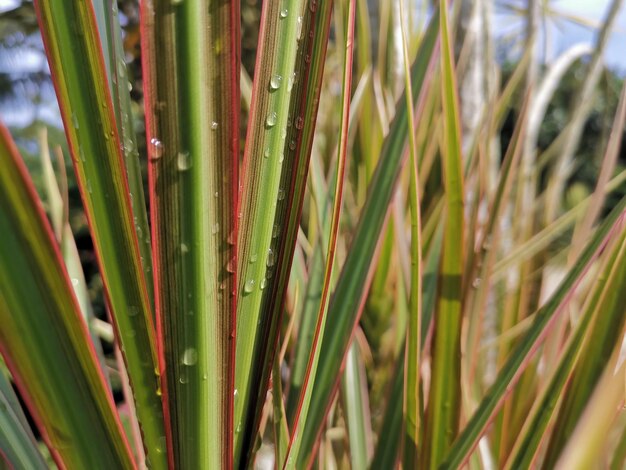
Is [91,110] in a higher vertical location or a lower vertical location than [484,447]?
higher

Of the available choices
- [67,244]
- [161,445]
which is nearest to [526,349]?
[161,445]

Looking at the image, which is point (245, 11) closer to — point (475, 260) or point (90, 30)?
point (475, 260)

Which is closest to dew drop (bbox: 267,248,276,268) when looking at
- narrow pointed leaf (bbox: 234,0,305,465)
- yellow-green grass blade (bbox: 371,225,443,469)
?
narrow pointed leaf (bbox: 234,0,305,465)

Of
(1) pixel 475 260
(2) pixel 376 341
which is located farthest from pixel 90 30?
(2) pixel 376 341

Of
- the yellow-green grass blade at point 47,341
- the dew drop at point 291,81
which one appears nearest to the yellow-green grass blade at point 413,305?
the dew drop at point 291,81

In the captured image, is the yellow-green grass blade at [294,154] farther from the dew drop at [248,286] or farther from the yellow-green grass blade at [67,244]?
the yellow-green grass blade at [67,244]

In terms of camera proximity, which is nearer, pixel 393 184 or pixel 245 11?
pixel 393 184
